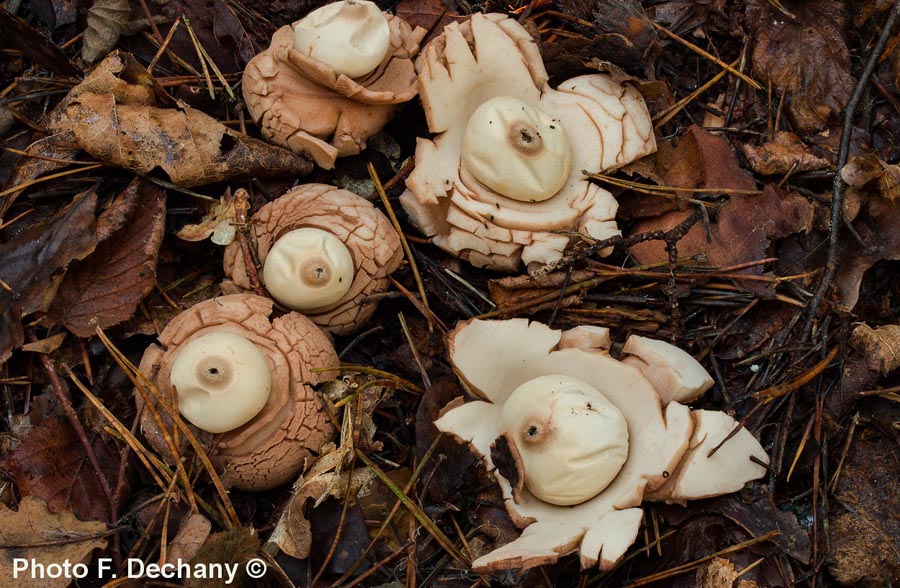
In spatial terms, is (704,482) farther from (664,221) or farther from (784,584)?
(664,221)

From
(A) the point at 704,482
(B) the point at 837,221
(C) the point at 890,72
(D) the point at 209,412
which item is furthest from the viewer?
(C) the point at 890,72

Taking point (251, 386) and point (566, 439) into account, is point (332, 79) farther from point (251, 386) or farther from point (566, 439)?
point (566, 439)

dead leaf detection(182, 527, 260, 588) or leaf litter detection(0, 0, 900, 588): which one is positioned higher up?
leaf litter detection(0, 0, 900, 588)

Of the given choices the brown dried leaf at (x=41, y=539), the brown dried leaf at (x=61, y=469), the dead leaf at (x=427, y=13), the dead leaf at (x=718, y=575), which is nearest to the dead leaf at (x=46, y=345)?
the brown dried leaf at (x=61, y=469)

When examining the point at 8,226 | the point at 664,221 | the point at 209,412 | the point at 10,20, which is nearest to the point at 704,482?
the point at 664,221

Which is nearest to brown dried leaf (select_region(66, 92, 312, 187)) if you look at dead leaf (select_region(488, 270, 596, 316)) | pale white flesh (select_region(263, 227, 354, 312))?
pale white flesh (select_region(263, 227, 354, 312))

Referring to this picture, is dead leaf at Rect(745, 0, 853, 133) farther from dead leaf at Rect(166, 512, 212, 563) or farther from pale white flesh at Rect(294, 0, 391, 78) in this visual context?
dead leaf at Rect(166, 512, 212, 563)

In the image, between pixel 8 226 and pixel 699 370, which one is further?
pixel 8 226
